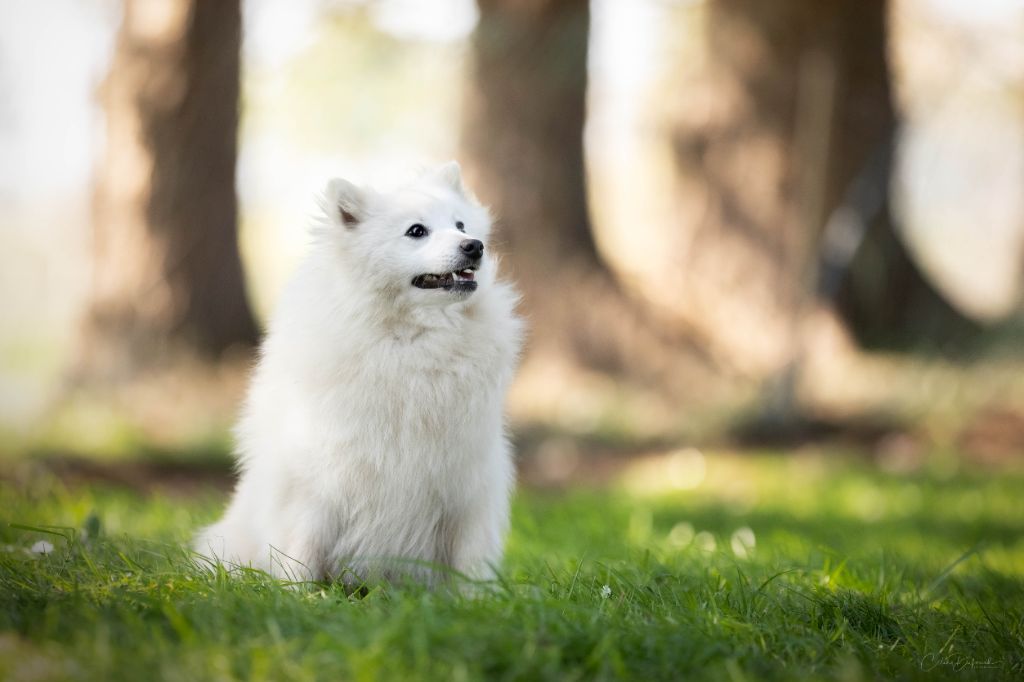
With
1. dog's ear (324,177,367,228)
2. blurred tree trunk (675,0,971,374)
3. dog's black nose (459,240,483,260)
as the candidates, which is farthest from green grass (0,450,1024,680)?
blurred tree trunk (675,0,971,374)

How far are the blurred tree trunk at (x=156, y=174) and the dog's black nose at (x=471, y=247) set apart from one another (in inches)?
195

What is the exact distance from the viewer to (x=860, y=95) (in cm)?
1008

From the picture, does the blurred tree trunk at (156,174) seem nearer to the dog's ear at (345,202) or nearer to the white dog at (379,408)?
the white dog at (379,408)

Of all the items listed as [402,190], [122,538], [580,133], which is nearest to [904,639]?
[402,190]

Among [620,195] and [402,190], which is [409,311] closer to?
[402,190]

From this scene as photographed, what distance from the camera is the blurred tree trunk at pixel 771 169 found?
9.78m

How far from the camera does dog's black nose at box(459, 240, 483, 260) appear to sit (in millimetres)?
3521

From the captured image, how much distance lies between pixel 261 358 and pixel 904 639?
2.44 metres

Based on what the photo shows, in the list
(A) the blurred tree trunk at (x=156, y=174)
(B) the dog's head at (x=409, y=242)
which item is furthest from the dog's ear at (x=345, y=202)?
(A) the blurred tree trunk at (x=156, y=174)

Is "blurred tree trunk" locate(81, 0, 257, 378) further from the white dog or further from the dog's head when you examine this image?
the dog's head

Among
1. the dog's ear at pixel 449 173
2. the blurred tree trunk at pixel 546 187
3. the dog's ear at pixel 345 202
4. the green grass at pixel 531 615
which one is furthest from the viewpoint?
the blurred tree trunk at pixel 546 187

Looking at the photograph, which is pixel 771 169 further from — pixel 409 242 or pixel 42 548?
pixel 42 548

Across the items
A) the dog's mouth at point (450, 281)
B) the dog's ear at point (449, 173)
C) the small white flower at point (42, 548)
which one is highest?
the dog's ear at point (449, 173)

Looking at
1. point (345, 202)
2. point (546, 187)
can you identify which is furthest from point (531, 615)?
point (546, 187)
